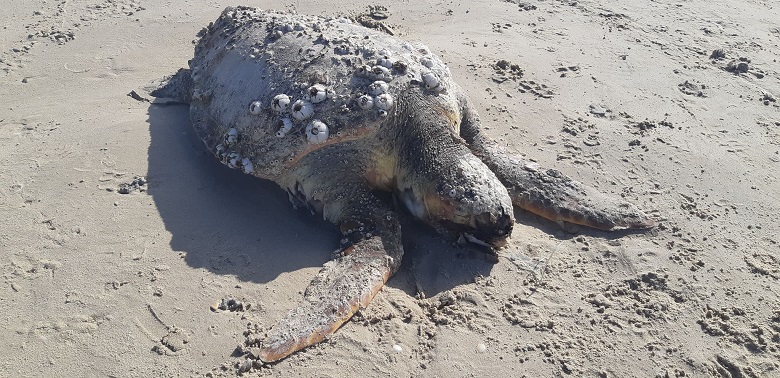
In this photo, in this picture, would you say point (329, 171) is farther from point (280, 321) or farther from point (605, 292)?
point (605, 292)

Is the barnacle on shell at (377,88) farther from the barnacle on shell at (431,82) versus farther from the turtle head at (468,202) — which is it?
the turtle head at (468,202)

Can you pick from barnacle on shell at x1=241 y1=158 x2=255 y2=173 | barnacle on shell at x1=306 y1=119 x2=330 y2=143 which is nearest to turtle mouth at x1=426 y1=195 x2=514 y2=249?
barnacle on shell at x1=306 y1=119 x2=330 y2=143

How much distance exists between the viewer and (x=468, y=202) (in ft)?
11.1

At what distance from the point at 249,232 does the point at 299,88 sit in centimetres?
105

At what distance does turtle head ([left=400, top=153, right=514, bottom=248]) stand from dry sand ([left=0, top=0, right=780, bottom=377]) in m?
0.18

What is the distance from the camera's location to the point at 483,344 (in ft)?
9.86

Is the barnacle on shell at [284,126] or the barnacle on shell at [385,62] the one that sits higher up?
the barnacle on shell at [385,62]

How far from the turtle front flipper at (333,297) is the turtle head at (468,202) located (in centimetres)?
40

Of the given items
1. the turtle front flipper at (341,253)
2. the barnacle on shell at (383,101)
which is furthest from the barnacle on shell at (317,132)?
→ the barnacle on shell at (383,101)

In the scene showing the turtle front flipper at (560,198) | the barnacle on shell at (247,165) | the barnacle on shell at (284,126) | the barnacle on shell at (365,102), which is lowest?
the turtle front flipper at (560,198)

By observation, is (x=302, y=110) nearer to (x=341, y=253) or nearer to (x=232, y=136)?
(x=232, y=136)

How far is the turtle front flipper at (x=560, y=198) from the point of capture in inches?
148

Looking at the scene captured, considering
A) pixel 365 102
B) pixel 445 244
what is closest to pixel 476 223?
pixel 445 244

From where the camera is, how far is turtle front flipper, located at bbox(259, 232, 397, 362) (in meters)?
2.90
